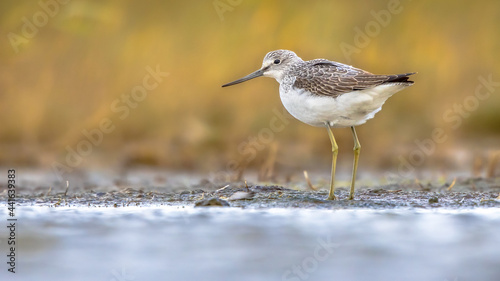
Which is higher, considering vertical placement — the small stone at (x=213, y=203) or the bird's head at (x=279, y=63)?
the bird's head at (x=279, y=63)

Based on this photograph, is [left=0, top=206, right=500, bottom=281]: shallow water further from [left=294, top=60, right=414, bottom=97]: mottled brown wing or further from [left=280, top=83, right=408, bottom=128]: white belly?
[left=294, top=60, right=414, bottom=97]: mottled brown wing

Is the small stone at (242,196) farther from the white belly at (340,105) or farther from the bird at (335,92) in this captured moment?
the white belly at (340,105)

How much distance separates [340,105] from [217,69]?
6.11 meters

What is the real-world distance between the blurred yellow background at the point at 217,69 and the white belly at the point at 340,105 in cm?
441

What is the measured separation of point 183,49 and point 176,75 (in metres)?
0.51

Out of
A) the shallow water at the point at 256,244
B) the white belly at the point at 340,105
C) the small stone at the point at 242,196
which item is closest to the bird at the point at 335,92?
the white belly at the point at 340,105

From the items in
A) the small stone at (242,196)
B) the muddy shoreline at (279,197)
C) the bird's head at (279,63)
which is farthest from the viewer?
the bird's head at (279,63)

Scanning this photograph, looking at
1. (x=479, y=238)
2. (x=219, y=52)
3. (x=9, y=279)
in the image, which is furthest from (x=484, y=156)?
(x=9, y=279)

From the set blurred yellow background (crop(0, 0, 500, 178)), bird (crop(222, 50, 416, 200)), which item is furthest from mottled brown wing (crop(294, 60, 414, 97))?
blurred yellow background (crop(0, 0, 500, 178))

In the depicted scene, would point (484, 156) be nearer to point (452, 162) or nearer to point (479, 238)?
point (452, 162)

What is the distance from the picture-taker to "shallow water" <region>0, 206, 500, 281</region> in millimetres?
5020

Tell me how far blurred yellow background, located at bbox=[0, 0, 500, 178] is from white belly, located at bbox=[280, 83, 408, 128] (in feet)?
14.5

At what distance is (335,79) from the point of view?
8.07m

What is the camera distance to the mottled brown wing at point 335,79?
7.82 metres
